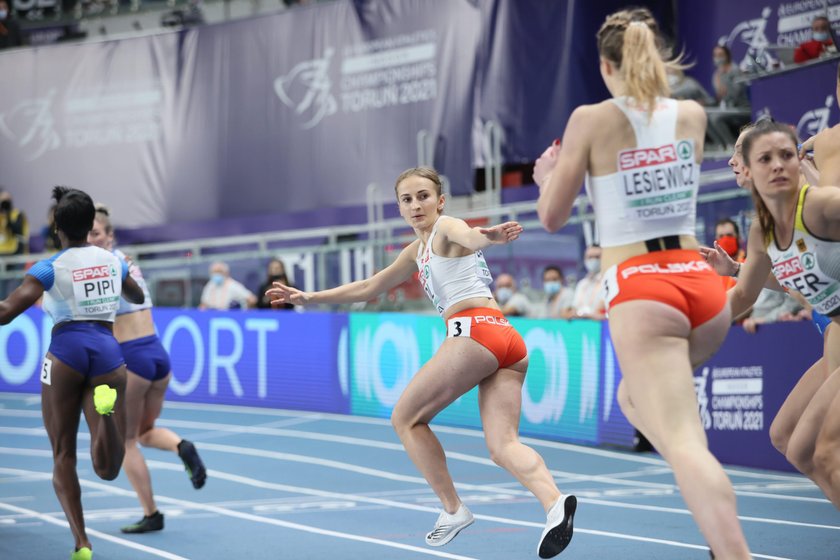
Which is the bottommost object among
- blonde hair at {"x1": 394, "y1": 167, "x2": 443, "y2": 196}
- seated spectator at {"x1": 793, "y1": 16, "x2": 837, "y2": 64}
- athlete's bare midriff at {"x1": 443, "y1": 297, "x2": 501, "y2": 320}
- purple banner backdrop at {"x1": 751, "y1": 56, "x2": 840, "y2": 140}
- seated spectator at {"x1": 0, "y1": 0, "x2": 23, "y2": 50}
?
athlete's bare midriff at {"x1": 443, "y1": 297, "x2": 501, "y2": 320}

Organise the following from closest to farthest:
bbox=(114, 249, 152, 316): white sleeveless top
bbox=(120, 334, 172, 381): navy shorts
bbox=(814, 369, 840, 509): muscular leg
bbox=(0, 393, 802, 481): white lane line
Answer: bbox=(814, 369, 840, 509): muscular leg < bbox=(114, 249, 152, 316): white sleeveless top < bbox=(120, 334, 172, 381): navy shorts < bbox=(0, 393, 802, 481): white lane line

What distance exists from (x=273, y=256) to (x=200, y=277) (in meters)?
1.52

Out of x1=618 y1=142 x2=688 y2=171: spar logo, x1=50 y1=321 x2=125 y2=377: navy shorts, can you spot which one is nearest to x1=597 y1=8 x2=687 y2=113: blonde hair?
x1=618 y1=142 x2=688 y2=171: spar logo

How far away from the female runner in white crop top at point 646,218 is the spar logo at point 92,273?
3.58 meters

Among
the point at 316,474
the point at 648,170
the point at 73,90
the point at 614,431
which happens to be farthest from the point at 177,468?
the point at 73,90

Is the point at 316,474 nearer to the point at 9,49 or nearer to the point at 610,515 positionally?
the point at 610,515

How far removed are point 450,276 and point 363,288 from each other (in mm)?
715

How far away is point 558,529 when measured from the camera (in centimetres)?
561

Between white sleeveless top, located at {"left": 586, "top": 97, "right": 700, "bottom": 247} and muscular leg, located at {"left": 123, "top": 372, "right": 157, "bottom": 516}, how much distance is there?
4.87 meters

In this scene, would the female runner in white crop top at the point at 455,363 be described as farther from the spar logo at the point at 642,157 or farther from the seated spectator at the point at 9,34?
the seated spectator at the point at 9,34

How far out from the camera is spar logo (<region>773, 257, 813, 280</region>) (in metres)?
5.26

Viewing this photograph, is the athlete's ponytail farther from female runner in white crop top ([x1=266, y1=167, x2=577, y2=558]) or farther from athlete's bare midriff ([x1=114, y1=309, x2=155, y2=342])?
female runner in white crop top ([x1=266, y1=167, x2=577, y2=558])

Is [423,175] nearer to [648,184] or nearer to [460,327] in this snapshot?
[460,327]

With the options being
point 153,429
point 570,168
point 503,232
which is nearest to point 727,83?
point 153,429
